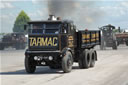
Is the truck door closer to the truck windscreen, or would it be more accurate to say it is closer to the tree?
the truck windscreen

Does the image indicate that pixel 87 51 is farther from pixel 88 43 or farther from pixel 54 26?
pixel 54 26

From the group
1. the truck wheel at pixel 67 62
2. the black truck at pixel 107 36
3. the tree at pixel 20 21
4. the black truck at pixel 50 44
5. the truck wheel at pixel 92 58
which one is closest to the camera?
the truck wheel at pixel 67 62

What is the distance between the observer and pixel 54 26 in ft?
47.0

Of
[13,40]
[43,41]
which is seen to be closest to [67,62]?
[43,41]

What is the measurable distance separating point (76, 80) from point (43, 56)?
117 inches

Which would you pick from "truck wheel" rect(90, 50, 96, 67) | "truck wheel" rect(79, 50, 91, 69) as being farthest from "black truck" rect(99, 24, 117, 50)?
"truck wheel" rect(79, 50, 91, 69)

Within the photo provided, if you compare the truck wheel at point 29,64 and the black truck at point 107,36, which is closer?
the truck wheel at point 29,64

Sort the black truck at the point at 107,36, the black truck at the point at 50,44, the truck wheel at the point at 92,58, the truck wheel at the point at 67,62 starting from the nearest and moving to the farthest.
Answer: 1. the truck wheel at the point at 67,62
2. the black truck at the point at 50,44
3. the truck wheel at the point at 92,58
4. the black truck at the point at 107,36

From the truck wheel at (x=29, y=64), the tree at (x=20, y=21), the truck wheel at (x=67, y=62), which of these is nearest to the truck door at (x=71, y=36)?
the truck wheel at (x=67, y=62)

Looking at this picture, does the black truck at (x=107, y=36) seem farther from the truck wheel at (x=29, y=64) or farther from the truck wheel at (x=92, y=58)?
the truck wheel at (x=29, y=64)

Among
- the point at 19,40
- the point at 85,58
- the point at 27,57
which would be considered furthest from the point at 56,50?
the point at 19,40

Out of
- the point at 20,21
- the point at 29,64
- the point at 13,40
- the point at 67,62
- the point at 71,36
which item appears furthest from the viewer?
the point at 20,21

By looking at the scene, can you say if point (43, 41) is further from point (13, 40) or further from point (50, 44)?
point (13, 40)

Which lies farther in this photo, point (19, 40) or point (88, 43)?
point (19, 40)
